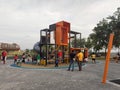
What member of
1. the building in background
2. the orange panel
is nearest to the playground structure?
the orange panel

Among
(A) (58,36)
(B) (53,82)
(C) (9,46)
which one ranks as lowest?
(B) (53,82)

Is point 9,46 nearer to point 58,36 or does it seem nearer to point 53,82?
point 58,36

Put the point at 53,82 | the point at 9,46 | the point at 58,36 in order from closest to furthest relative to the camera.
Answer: the point at 53,82, the point at 58,36, the point at 9,46

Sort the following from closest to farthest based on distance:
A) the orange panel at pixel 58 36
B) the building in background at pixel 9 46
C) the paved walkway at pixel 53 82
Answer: the paved walkway at pixel 53 82 → the orange panel at pixel 58 36 → the building in background at pixel 9 46

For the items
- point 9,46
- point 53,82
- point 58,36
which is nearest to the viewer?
point 53,82

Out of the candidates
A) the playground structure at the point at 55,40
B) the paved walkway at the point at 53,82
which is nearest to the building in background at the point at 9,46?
the playground structure at the point at 55,40

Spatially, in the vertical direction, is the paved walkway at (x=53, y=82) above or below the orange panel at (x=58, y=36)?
below

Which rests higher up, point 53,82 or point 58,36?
point 58,36

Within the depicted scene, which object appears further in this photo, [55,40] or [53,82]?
[55,40]

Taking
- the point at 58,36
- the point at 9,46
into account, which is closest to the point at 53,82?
the point at 58,36

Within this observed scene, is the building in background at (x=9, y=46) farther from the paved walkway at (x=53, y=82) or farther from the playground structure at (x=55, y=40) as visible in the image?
the paved walkway at (x=53, y=82)

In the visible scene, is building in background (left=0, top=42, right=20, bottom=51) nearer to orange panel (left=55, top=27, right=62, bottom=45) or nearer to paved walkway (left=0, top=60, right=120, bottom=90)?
orange panel (left=55, top=27, right=62, bottom=45)

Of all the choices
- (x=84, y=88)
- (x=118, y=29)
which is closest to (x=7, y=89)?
(x=84, y=88)

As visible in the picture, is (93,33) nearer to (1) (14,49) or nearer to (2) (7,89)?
(1) (14,49)
